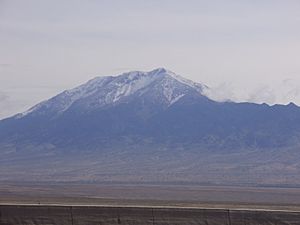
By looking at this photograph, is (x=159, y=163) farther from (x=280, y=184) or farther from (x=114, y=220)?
(x=114, y=220)

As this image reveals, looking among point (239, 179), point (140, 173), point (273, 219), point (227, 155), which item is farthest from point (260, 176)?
point (273, 219)

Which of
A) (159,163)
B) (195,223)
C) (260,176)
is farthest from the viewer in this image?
(159,163)

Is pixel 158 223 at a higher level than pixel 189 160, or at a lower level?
higher

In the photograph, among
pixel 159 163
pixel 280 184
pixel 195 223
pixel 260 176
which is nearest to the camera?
pixel 195 223

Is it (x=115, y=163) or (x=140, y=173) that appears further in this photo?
(x=115, y=163)

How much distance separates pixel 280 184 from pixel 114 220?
11759cm

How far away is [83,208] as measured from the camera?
27859mm

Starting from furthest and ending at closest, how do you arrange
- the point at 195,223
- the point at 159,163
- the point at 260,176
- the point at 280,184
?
the point at 159,163 < the point at 260,176 < the point at 280,184 < the point at 195,223

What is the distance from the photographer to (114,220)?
27578 millimetres

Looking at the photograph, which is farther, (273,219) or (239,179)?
(239,179)

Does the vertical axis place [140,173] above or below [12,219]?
below

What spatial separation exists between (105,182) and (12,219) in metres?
117

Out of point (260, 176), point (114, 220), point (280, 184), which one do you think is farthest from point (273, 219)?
point (260, 176)

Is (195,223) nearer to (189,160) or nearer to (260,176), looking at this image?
(260,176)
